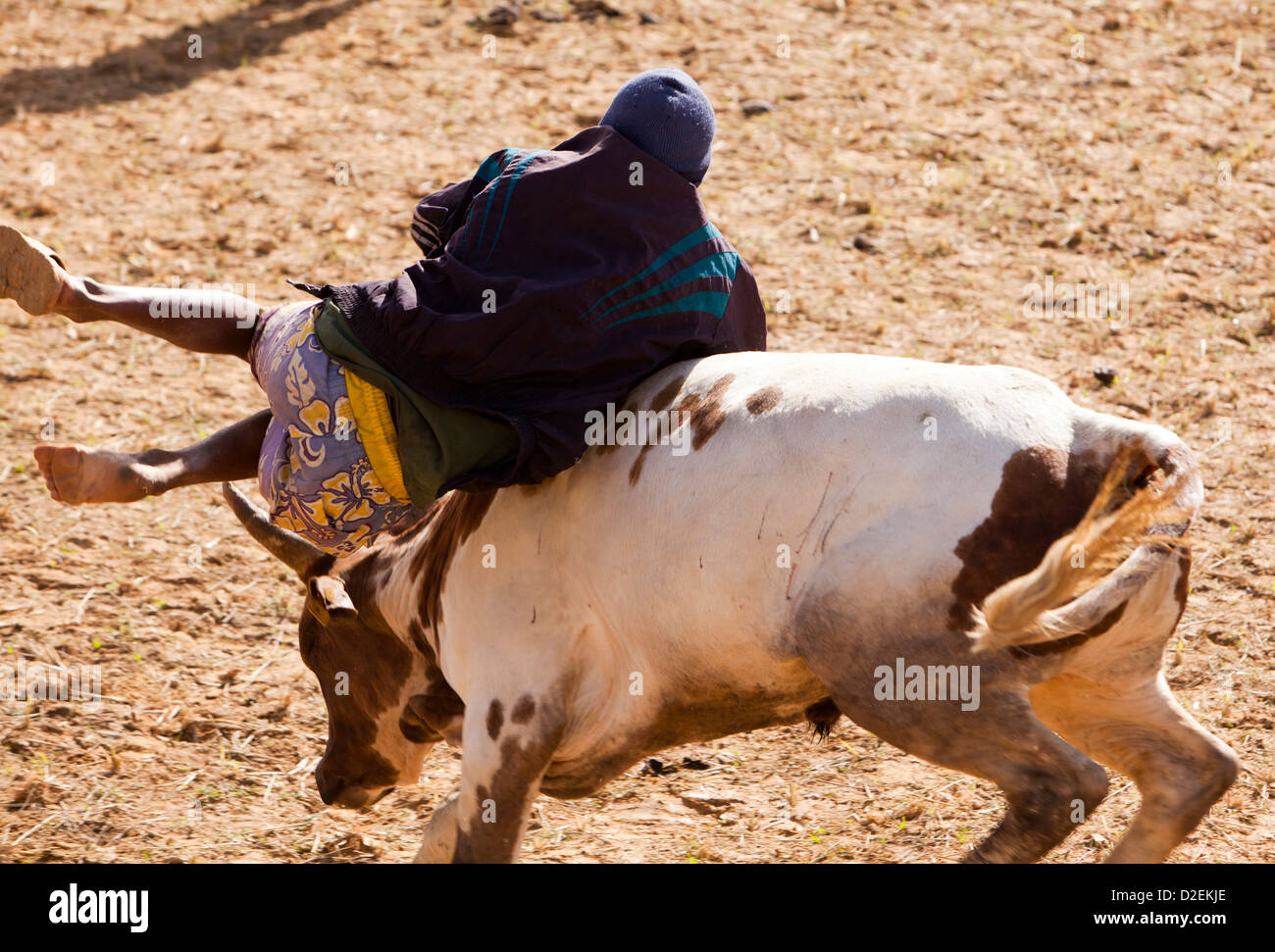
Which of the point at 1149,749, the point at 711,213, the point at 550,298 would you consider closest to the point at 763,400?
the point at 550,298

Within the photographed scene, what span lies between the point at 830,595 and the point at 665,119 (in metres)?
1.25

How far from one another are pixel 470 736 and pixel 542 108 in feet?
18.5

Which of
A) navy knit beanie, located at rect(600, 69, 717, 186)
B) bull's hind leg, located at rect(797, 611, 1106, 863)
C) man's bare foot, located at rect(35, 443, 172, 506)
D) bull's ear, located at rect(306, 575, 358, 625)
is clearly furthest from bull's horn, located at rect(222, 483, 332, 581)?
bull's hind leg, located at rect(797, 611, 1106, 863)

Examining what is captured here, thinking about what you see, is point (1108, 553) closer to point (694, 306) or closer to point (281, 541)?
point (694, 306)

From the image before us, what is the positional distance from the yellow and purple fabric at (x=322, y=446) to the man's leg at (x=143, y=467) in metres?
0.10

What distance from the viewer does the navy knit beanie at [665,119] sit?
3.44 meters

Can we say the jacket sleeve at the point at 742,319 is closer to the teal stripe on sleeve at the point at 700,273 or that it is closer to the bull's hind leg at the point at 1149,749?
the teal stripe on sleeve at the point at 700,273

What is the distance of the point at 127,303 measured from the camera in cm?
355

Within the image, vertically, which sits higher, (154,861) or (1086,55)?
(1086,55)

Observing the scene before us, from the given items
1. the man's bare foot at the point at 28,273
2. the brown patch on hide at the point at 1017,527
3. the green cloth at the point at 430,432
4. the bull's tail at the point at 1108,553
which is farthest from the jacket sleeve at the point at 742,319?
the man's bare foot at the point at 28,273

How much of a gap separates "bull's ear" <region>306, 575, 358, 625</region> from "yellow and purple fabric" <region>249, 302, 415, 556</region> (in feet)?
1.12

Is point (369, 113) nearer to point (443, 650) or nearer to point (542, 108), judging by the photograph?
point (542, 108)

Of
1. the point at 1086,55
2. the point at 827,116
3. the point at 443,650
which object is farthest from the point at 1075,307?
the point at 443,650
